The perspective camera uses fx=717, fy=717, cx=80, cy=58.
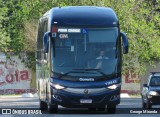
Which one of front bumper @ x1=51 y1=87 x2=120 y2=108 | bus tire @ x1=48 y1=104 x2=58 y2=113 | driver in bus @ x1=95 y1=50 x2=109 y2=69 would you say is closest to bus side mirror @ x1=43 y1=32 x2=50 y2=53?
front bumper @ x1=51 y1=87 x2=120 y2=108

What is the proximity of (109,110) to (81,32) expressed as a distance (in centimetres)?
302

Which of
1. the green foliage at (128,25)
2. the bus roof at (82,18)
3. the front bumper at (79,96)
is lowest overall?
the green foliage at (128,25)

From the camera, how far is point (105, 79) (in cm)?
2355

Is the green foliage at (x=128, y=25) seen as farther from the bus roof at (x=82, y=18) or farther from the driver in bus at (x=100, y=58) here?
the driver in bus at (x=100, y=58)

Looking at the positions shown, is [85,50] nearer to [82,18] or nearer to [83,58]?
[83,58]

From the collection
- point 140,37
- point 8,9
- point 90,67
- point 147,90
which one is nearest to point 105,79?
point 90,67

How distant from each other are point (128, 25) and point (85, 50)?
27478 millimetres

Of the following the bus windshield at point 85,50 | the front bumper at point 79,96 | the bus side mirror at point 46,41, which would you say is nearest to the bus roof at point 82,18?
the bus windshield at point 85,50

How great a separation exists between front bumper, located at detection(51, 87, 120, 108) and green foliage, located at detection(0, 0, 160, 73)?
88.3 ft

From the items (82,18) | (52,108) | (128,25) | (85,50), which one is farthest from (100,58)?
(128,25)

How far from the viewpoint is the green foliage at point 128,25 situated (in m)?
51.0

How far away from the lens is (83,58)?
2375cm

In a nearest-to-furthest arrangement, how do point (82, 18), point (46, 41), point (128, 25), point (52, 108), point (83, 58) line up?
1. point (46, 41)
2. point (83, 58)
3. point (82, 18)
4. point (52, 108)
5. point (128, 25)

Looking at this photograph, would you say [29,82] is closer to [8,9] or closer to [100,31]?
[8,9]
